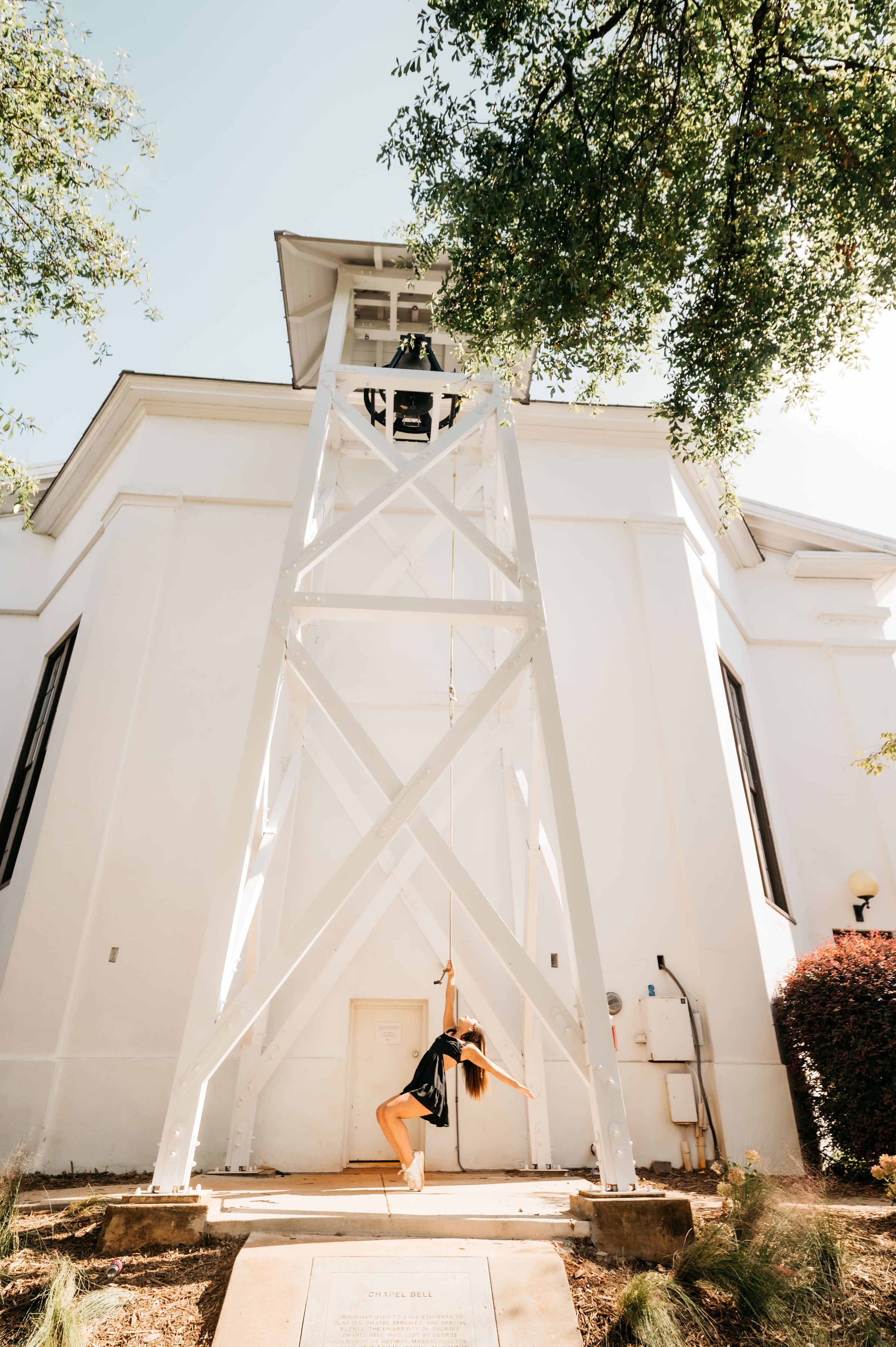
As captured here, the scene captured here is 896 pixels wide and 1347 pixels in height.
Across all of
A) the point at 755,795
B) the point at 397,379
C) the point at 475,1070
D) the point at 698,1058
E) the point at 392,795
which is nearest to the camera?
the point at 392,795

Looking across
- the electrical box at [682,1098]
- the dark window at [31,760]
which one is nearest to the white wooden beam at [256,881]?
the dark window at [31,760]

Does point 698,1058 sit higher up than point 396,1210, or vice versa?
point 698,1058

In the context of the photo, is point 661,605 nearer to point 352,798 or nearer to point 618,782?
point 618,782

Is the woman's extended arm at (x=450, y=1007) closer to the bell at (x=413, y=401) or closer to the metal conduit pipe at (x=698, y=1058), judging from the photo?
the metal conduit pipe at (x=698, y=1058)

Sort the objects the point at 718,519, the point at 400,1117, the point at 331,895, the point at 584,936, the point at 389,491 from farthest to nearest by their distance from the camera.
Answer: the point at 718,519
the point at 389,491
the point at 400,1117
the point at 584,936
the point at 331,895

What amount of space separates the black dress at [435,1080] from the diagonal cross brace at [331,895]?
1292mm

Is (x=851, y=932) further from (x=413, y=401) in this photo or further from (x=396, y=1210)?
(x=413, y=401)

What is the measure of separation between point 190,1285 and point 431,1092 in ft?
6.74

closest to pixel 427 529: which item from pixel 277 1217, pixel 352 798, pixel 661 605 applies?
pixel 352 798

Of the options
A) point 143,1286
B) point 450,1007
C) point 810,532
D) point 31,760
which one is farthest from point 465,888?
point 810,532

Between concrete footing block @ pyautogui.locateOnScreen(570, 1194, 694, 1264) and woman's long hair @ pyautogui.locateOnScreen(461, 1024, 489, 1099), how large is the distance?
166cm

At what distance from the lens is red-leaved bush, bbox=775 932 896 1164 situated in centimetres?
655

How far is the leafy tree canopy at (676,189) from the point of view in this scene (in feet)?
17.4

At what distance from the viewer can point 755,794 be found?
10609mm
